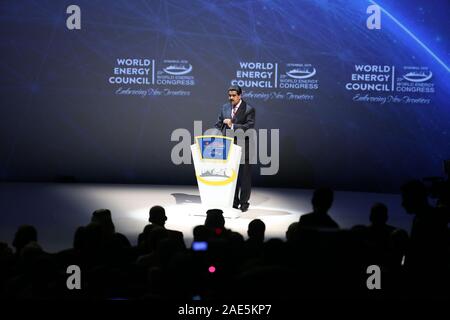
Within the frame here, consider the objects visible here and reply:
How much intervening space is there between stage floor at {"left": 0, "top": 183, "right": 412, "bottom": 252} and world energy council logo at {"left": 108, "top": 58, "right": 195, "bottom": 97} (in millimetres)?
1486

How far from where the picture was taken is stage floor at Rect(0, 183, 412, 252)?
300 inches

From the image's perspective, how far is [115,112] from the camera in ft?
36.9

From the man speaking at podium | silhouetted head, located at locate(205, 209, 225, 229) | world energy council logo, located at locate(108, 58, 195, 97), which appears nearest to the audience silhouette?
silhouetted head, located at locate(205, 209, 225, 229)

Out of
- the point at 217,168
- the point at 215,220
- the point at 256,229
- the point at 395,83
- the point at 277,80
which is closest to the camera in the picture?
the point at 256,229

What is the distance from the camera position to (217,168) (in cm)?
840

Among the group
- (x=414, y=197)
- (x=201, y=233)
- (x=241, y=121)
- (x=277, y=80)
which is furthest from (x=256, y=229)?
(x=277, y=80)

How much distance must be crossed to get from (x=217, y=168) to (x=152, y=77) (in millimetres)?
3174

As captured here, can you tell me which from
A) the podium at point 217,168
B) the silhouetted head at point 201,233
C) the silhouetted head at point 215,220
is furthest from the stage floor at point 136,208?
the silhouetted head at point 201,233

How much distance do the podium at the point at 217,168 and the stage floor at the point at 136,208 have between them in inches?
6.9

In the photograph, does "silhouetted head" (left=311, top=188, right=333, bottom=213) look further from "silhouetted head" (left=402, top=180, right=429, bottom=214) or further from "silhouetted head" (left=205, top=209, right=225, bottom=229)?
"silhouetted head" (left=205, top=209, right=225, bottom=229)

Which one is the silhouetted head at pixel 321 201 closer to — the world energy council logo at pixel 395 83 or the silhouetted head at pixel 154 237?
the silhouetted head at pixel 154 237

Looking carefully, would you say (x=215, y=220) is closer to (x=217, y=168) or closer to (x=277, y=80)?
(x=217, y=168)

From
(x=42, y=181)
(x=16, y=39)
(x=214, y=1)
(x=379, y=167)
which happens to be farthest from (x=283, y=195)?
(x=16, y=39)

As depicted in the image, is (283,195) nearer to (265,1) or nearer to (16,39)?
(265,1)
